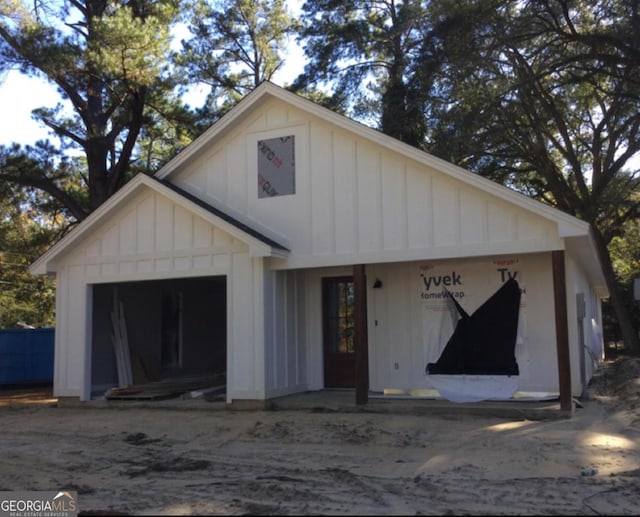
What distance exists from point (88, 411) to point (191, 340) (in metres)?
5.16

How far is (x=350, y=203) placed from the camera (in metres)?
11.9

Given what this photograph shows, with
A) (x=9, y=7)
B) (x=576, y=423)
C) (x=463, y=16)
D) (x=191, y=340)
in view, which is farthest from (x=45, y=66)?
(x=576, y=423)

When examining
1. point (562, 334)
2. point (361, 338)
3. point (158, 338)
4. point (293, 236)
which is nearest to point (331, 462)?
point (361, 338)

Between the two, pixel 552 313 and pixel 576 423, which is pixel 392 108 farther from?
pixel 576 423

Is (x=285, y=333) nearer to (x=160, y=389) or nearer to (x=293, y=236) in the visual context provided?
(x=293, y=236)

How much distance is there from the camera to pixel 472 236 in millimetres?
10820

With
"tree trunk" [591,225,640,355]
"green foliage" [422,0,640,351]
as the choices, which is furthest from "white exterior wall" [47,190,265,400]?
"tree trunk" [591,225,640,355]

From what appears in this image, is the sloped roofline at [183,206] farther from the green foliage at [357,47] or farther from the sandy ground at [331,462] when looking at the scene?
the green foliage at [357,47]

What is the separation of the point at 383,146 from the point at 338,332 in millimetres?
4079

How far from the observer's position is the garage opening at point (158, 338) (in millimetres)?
14273

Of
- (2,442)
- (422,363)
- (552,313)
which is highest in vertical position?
(552,313)

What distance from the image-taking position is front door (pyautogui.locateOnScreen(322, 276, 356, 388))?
42.9 ft

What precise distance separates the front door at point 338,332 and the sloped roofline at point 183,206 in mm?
1762

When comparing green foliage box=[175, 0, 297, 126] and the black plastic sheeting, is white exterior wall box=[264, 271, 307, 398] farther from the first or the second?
green foliage box=[175, 0, 297, 126]
